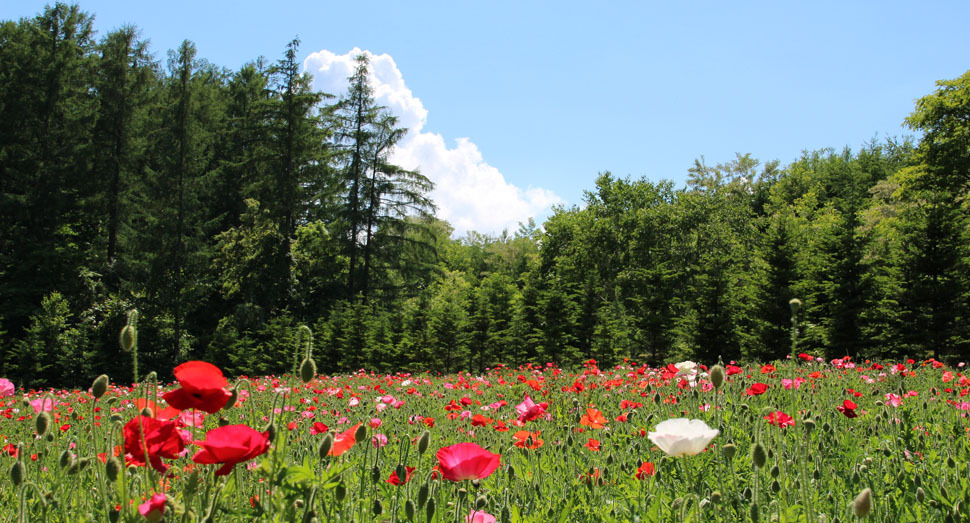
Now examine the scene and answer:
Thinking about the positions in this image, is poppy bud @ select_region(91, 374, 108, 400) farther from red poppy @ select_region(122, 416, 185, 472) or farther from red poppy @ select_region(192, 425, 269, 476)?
red poppy @ select_region(192, 425, 269, 476)

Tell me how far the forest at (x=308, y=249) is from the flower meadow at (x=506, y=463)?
12.7 metres

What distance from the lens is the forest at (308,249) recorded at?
16250mm

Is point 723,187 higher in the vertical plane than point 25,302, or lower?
higher

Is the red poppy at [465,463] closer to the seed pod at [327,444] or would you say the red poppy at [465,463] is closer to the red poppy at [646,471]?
the seed pod at [327,444]

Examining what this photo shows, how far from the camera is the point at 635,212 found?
32000 mm

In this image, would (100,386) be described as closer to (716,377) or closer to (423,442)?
(423,442)

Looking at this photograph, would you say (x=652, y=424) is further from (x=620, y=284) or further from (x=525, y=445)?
(x=620, y=284)

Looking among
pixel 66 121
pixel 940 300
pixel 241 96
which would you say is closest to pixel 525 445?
pixel 940 300

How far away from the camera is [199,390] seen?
110 cm

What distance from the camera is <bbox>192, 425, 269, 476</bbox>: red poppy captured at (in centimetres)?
99

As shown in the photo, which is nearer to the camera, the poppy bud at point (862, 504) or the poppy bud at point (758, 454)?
the poppy bud at point (862, 504)

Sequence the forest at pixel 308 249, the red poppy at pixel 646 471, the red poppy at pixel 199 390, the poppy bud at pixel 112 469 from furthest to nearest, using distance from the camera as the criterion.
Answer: the forest at pixel 308 249, the red poppy at pixel 646 471, the poppy bud at pixel 112 469, the red poppy at pixel 199 390

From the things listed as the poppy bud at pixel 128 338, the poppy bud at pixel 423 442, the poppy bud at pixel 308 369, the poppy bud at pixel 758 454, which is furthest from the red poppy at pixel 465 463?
the poppy bud at pixel 128 338

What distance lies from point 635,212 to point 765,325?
17232 millimetres
